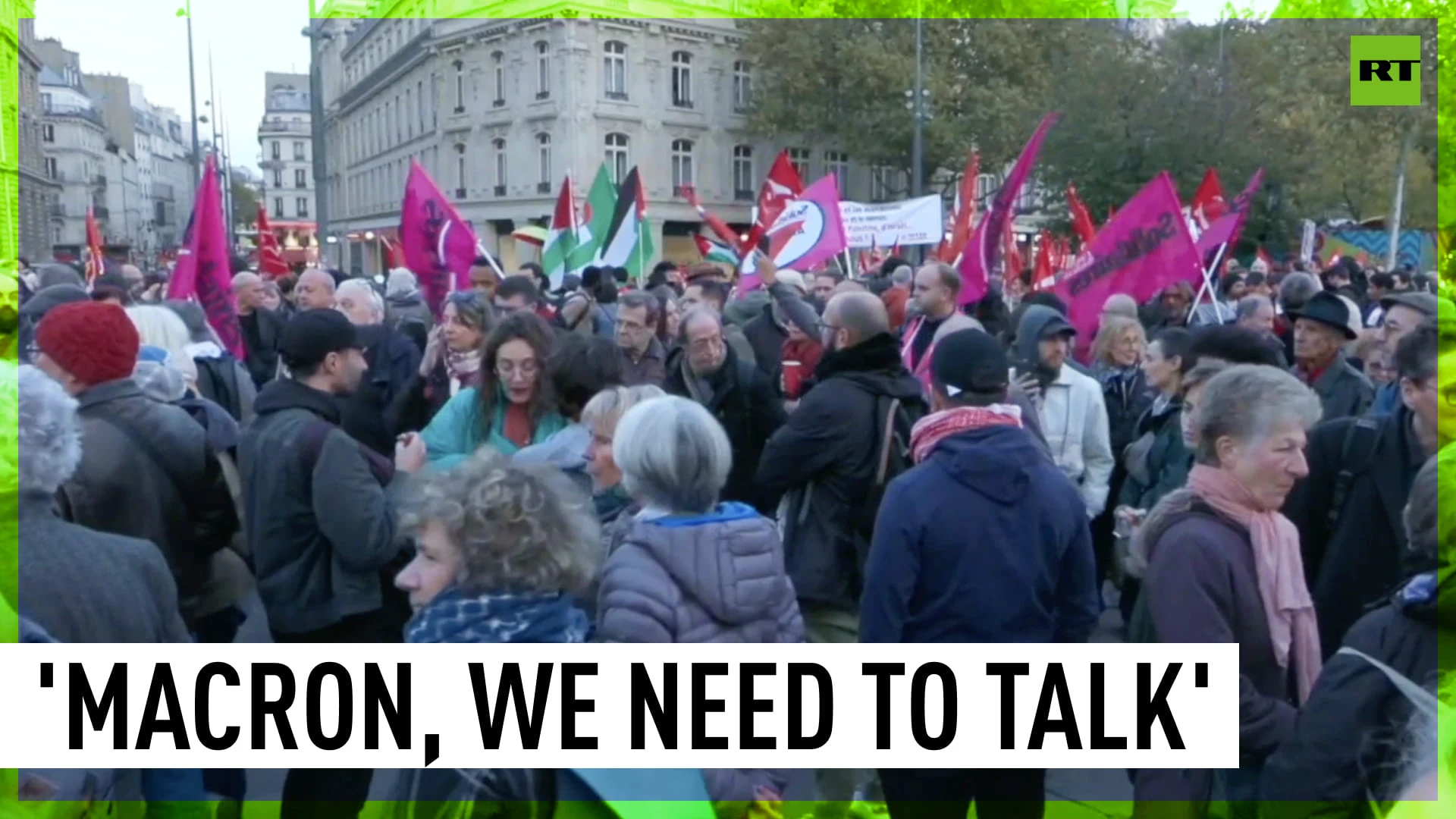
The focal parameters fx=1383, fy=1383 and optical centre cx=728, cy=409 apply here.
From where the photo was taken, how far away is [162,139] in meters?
92.2

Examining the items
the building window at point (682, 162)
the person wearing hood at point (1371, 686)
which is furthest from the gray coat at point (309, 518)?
the building window at point (682, 162)

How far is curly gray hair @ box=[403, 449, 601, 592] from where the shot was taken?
2.46 meters

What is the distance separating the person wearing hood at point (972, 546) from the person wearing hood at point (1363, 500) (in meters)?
0.64

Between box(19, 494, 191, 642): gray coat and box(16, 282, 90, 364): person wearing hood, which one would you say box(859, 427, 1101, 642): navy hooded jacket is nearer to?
box(19, 494, 191, 642): gray coat

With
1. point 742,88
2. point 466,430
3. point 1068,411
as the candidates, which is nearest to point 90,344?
point 466,430

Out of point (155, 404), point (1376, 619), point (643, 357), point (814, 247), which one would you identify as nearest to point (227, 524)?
point (155, 404)

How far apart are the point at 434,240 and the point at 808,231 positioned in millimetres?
3221

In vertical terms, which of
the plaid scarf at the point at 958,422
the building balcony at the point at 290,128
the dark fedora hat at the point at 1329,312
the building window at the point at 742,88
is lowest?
the plaid scarf at the point at 958,422

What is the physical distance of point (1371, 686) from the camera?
202 cm

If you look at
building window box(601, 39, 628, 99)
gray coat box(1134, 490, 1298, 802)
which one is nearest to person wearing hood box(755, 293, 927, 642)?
gray coat box(1134, 490, 1298, 802)

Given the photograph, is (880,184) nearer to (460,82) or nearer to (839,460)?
(460,82)

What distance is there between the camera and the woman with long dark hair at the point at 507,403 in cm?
419

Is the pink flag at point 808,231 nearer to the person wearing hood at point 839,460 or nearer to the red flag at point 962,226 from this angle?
the red flag at point 962,226

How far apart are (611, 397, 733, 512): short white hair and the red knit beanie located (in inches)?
56.7
